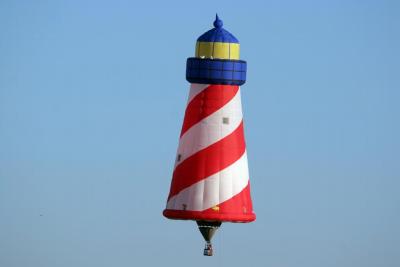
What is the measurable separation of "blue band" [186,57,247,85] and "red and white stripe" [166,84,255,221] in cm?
29

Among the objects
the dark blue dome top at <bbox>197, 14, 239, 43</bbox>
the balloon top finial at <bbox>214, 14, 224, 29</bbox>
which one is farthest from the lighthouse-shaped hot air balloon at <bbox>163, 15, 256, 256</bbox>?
the balloon top finial at <bbox>214, 14, 224, 29</bbox>

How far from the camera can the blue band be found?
19012 centimetres

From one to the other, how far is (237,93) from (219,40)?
81.3 inches

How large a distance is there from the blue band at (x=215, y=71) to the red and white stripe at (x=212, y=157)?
286mm

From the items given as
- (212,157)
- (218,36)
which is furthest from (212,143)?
(218,36)

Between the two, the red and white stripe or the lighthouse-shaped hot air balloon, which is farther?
the red and white stripe

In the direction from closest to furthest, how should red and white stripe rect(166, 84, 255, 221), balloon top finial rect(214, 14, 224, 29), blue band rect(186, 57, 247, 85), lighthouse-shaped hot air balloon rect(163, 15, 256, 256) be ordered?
1. blue band rect(186, 57, 247, 85)
2. lighthouse-shaped hot air balloon rect(163, 15, 256, 256)
3. red and white stripe rect(166, 84, 255, 221)
4. balloon top finial rect(214, 14, 224, 29)

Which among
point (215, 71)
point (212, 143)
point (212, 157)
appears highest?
point (215, 71)

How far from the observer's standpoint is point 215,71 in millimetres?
190250

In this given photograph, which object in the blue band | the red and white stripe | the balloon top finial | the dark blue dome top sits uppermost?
the balloon top finial

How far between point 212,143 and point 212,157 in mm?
502

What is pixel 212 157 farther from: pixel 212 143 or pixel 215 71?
pixel 215 71

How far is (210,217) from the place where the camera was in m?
190

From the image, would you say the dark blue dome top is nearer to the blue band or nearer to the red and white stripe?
the blue band
